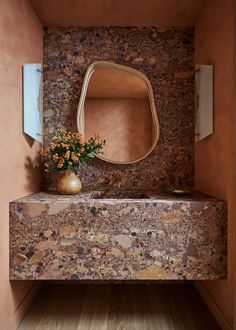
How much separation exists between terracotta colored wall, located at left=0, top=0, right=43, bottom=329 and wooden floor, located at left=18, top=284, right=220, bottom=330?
23 centimetres

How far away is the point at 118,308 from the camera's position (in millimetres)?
2064

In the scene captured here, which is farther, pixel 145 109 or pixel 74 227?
pixel 145 109

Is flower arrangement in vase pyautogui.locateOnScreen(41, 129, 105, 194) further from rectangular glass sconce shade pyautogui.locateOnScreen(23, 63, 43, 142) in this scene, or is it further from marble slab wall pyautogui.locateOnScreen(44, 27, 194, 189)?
marble slab wall pyautogui.locateOnScreen(44, 27, 194, 189)

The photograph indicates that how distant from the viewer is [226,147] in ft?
5.71

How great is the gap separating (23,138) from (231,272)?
166cm

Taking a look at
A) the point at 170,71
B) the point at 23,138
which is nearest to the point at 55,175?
the point at 23,138

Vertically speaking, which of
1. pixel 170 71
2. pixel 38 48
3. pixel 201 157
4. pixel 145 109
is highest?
pixel 38 48

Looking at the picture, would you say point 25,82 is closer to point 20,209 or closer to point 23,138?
point 23,138

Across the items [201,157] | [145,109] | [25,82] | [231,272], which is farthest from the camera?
[145,109]

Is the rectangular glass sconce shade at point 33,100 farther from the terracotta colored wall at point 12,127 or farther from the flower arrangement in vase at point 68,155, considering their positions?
the flower arrangement in vase at point 68,155

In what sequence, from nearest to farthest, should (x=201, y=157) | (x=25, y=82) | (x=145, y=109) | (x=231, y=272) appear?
(x=231, y=272)
(x=25, y=82)
(x=201, y=157)
(x=145, y=109)

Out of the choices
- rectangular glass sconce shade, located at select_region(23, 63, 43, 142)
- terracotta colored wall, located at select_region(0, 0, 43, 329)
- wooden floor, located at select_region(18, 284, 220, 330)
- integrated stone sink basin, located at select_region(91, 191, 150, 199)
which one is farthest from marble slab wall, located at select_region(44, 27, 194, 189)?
wooden floor, located at select_region(18, 284, 220, 330)

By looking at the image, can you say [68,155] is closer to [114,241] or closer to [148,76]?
[114,241]

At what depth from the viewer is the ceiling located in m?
2.06
